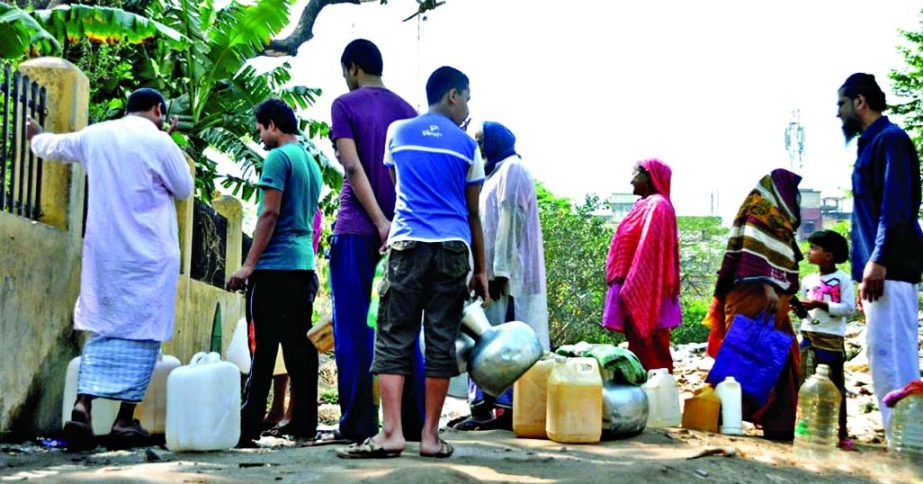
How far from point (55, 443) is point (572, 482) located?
2.81 meters

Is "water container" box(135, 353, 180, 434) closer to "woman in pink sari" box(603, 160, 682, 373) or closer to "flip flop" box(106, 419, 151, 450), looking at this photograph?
"flip flop" box(106, 419, 151, 450)

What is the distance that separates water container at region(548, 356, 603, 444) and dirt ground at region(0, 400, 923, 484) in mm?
97

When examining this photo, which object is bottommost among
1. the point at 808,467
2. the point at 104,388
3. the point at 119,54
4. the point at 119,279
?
the point at 808,467

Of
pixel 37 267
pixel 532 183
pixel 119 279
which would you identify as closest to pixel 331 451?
pixel 119 279

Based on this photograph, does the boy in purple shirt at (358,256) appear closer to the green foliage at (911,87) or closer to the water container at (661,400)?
the water container at (661,400)

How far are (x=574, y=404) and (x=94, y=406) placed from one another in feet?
8.40

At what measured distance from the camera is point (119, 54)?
18.2 m

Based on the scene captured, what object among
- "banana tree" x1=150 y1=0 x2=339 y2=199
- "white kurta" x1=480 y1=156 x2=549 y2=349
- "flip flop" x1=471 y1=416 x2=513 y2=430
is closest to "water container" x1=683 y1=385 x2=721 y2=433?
"white kurta" x1=480 y1=156 x2=549 y2=349

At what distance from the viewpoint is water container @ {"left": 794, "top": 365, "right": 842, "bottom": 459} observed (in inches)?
223

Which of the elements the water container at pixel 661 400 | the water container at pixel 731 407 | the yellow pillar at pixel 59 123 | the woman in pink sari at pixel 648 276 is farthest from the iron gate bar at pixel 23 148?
the water container at pixel 731 407

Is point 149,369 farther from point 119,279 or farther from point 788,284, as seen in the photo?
point 788,284

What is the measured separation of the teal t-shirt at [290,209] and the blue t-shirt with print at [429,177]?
3.09ft

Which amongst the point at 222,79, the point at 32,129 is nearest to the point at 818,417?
the point at 32,129

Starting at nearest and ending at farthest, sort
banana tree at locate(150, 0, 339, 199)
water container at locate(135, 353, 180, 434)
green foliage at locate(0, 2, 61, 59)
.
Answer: water container at locate(135, 353, 180, 434) < green foliage at locate(0, 2, 61, 59) < banana tree at locate(150, 0, 339, 199)
